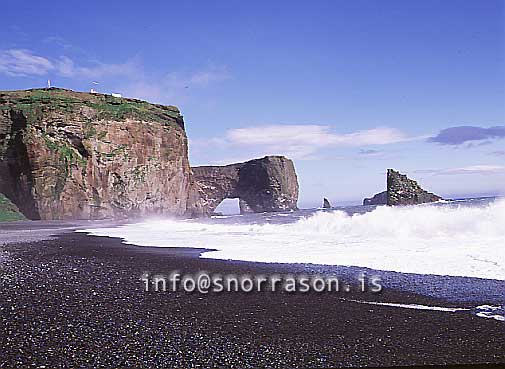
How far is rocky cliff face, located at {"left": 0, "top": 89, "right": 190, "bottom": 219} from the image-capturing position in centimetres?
1695

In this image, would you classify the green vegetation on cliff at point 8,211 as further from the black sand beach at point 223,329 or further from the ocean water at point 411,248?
the black sand beach at point 223,329

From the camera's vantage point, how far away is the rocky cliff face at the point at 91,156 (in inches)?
667

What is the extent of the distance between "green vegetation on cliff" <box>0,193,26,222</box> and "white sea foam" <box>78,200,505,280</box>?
25.6ft

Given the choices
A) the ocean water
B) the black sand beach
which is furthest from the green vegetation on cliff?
the black sand beach

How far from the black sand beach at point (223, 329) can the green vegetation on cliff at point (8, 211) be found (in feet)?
34.7

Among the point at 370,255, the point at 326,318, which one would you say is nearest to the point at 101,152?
the point at 370,255

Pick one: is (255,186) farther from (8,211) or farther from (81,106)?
(81,106)

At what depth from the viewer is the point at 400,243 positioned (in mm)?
4520

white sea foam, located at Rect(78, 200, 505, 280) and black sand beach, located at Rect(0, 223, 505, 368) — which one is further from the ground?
white sea foam, located at Rect(78, 200, 505, 280)

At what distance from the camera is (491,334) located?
6.07 feet

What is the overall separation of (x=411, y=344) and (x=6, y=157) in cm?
1773

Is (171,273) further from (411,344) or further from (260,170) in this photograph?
(260,170)

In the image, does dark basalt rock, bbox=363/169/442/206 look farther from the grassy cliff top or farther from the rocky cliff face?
the rocky cliff face

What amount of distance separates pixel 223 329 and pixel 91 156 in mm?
18216
